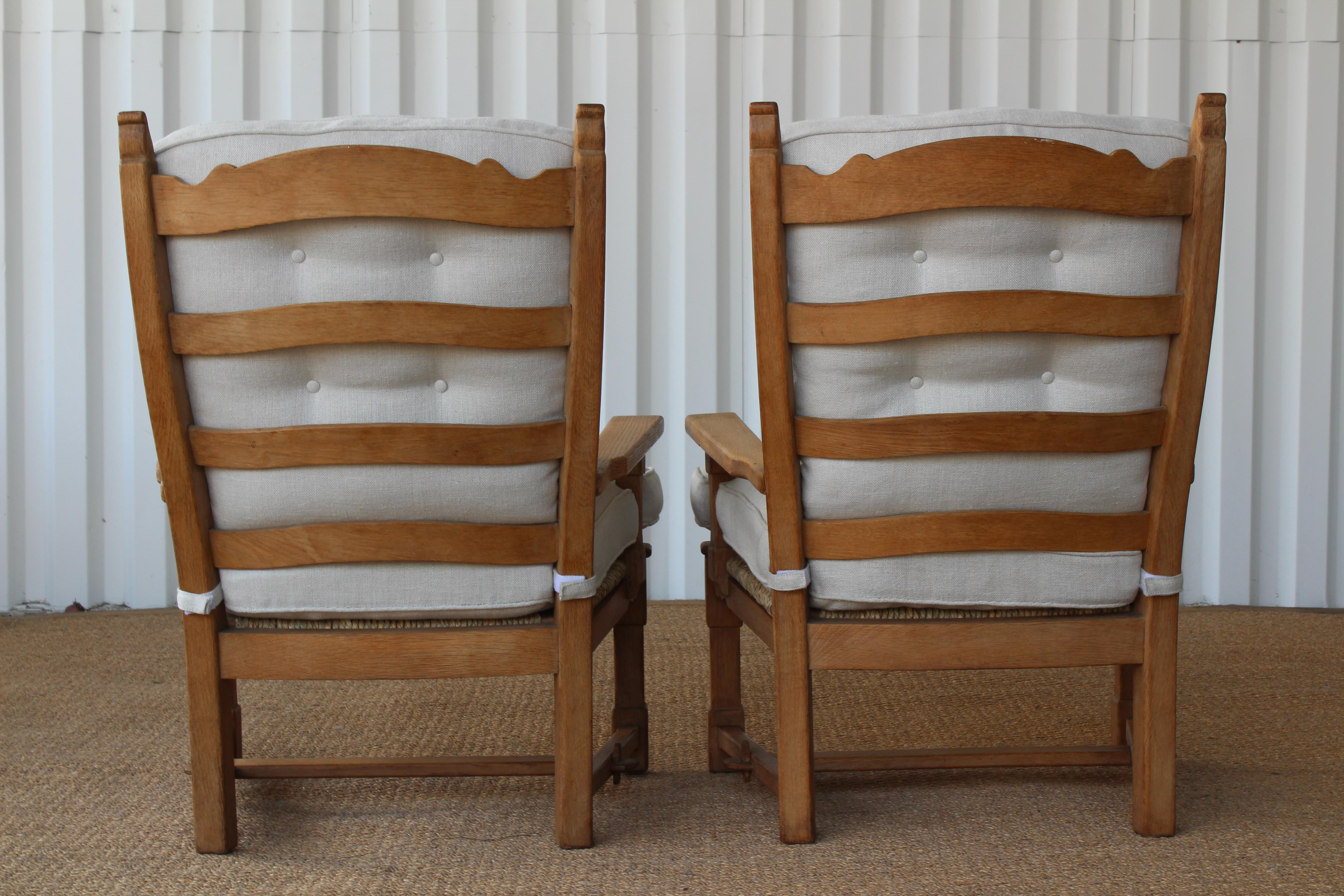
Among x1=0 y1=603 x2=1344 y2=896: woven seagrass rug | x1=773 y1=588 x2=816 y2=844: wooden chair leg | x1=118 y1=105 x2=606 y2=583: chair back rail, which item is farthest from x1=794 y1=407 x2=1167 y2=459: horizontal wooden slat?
x1=0 y1=603 x2=1344 y2=896: woven seagrass rug

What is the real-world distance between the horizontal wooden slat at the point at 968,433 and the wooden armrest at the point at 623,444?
0.92ft

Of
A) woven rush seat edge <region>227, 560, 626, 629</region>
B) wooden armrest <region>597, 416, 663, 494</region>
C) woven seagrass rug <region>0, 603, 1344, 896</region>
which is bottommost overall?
woven seagrass rug <region>0, 603, 1344, 896</region>

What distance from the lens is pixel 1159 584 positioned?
142 cm

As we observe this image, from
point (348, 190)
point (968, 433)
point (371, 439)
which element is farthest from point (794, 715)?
point (348, 190)

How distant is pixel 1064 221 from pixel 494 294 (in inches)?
29.1

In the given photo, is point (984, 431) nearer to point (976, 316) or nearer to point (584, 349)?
point (976, 316)

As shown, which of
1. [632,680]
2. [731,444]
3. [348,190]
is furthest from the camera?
[632,680]

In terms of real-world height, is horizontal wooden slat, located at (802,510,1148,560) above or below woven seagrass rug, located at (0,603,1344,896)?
above

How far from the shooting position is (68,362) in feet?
10.3

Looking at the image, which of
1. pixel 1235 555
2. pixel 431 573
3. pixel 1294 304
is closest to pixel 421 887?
pixel 431 573

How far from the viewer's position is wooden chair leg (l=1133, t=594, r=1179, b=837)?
144 cm

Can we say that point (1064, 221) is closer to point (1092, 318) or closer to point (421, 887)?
point (1092, 318)

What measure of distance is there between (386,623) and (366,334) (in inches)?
15.7

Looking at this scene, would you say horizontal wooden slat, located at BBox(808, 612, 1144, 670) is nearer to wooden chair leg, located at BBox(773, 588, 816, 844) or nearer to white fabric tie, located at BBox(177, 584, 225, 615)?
wooden chair leg, located at BBox(773, 588, 816, 844)
